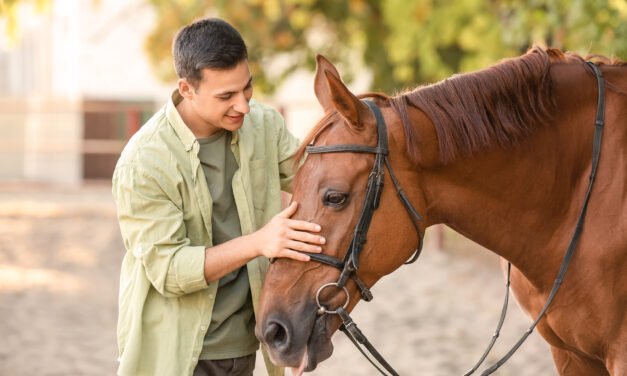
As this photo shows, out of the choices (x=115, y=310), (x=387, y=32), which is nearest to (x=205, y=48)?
(x=115, y=310)

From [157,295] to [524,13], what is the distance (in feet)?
14.9

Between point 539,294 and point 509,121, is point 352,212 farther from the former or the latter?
point 539,294

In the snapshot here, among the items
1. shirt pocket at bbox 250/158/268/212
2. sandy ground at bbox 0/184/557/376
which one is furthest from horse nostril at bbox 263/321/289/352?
sandy ground at bbox 0/184/557/376

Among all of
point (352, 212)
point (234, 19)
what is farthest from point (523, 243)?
point (234, 19)

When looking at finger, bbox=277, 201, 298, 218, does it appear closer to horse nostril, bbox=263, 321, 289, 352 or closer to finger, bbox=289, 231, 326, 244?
finger, bbox=289, 231, 326, 244

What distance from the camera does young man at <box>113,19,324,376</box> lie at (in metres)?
2.21

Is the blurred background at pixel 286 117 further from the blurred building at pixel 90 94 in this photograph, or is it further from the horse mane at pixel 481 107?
the horse mane at pixel 481 107

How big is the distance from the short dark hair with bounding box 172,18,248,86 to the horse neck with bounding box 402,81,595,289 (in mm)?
603

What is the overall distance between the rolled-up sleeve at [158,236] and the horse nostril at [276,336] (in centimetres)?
26

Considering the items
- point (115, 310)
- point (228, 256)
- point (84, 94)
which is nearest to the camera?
point (228, 256)

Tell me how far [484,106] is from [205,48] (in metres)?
0.89

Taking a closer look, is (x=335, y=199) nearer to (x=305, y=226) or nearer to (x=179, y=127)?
(x=305, y=226)

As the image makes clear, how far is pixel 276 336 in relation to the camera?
2160 mm

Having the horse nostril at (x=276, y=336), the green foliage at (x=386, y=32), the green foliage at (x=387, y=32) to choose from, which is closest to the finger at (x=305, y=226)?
the horse nostril at (x=276, y=336)
